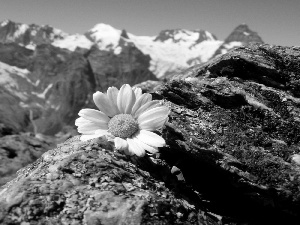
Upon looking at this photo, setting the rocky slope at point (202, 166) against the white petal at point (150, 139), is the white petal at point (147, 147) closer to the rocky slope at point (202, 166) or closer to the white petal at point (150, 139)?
the white petal at point (150, 139)

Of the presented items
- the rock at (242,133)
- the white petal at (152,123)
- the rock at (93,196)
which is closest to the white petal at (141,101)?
the white petal at (152,123)

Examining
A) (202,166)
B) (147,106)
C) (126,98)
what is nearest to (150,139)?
(147,106)

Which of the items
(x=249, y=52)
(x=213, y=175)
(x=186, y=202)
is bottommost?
(x=186, y=202)

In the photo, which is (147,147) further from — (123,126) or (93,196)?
(93,196)

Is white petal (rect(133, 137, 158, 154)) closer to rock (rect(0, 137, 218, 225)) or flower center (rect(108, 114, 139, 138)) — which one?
flower center (rect(108, 114, 139, 138))

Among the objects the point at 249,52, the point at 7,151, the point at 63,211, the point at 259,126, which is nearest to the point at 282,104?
the point at 259,126

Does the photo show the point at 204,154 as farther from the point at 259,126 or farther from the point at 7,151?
the point at 7,151
